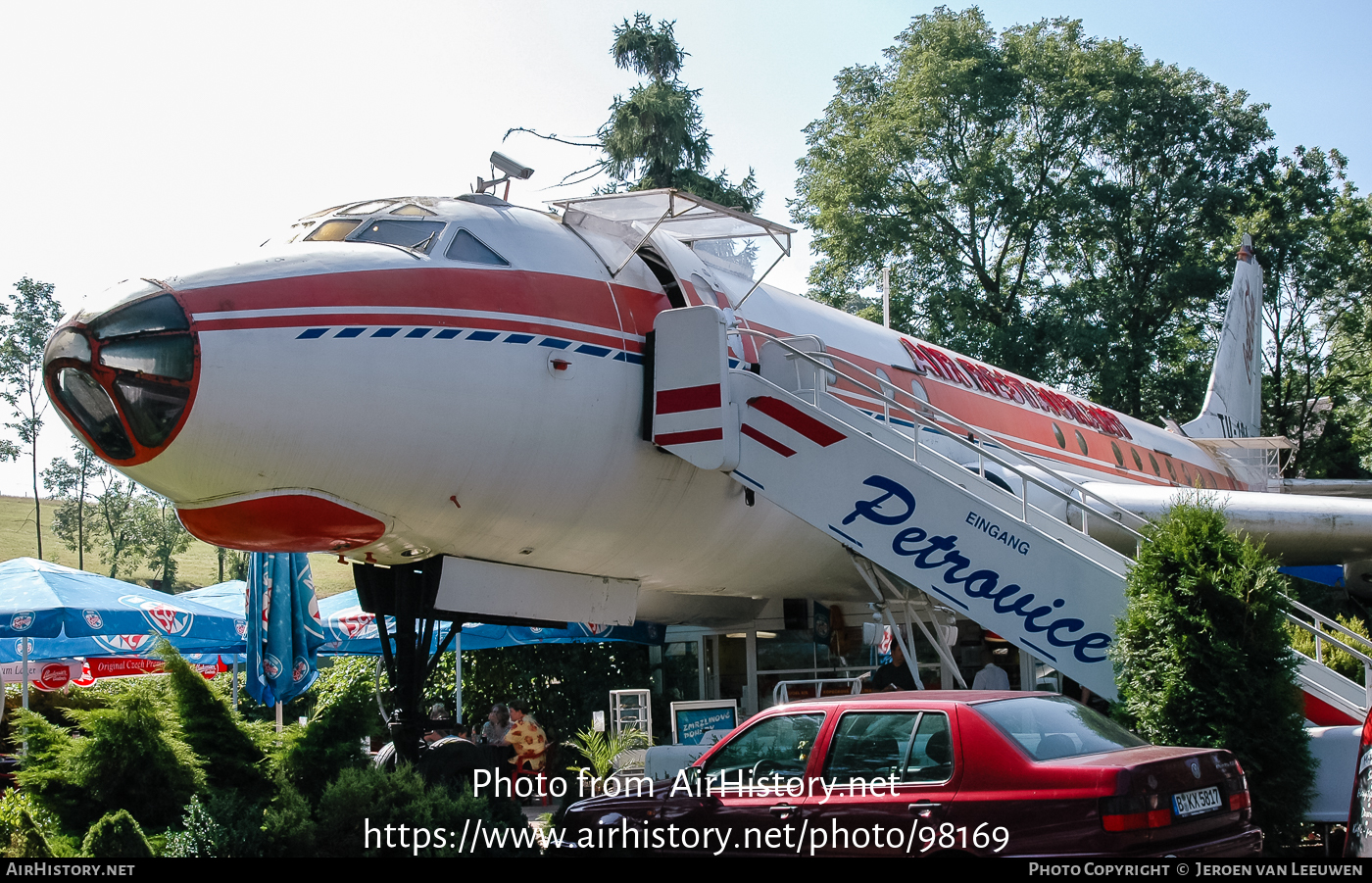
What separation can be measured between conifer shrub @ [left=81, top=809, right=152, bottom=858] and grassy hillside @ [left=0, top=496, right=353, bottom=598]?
67751mm

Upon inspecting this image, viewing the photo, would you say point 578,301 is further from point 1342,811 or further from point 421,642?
point 1342,811

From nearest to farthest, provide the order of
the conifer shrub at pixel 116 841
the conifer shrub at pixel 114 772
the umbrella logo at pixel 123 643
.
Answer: the conifer shrub at pixel 116 841, the conifer shrub at pixel 114 772, the umbrella logo at pixel 123 643

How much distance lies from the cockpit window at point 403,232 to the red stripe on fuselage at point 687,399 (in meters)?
2.01

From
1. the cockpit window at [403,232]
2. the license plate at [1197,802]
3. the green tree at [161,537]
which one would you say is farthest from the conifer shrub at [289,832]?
the green tree at [161,537]

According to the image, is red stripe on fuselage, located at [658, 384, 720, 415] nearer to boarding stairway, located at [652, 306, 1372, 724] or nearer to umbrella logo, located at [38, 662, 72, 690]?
boarding stairway, located at [652, 306, 1372, 724]

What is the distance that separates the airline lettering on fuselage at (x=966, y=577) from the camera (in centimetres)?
855

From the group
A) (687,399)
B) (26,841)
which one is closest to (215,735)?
(26,841)

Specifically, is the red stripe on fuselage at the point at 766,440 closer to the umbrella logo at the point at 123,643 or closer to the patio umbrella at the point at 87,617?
the patio umbrella at the point at 87,617

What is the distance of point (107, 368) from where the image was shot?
6.40m

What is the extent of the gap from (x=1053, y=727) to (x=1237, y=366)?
24787 mm

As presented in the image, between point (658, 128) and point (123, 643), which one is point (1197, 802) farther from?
point (658, 128)

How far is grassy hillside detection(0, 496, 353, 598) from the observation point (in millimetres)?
79938

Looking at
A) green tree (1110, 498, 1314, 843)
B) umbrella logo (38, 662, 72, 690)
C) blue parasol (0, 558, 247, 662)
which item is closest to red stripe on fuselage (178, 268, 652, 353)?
green tree (1110, 498, 1314, 843)

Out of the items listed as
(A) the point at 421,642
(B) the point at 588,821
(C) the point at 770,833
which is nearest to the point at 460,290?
(A) the point at 421,642
